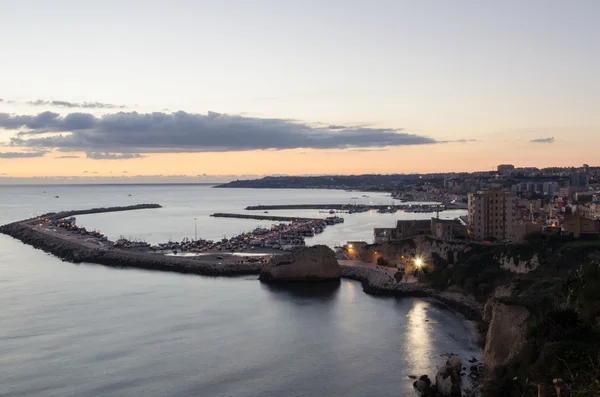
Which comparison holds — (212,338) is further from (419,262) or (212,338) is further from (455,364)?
(419,262)

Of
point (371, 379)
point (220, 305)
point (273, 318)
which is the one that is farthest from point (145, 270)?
point (371, 379)

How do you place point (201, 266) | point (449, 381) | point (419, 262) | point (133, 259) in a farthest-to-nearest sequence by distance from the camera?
point (133, 259)
point (201, 266)
point (419, 262)
point (449, 381)

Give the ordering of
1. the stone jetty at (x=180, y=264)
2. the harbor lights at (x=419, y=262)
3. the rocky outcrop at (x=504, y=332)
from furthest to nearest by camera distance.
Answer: the harbor lights at (x=419, y=262) < the stone jetty at (x=180, y=264) < the rocky outcrop at (x=504, y=332)

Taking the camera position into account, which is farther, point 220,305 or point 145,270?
point 145,270

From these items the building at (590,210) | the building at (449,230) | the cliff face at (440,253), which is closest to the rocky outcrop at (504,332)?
the cliff face at (440,253)

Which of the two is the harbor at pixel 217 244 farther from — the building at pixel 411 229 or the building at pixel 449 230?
the building at pixel 449 230

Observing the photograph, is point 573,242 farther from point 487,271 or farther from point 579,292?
point 579,292

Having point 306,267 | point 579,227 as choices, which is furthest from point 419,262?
point 579,227
